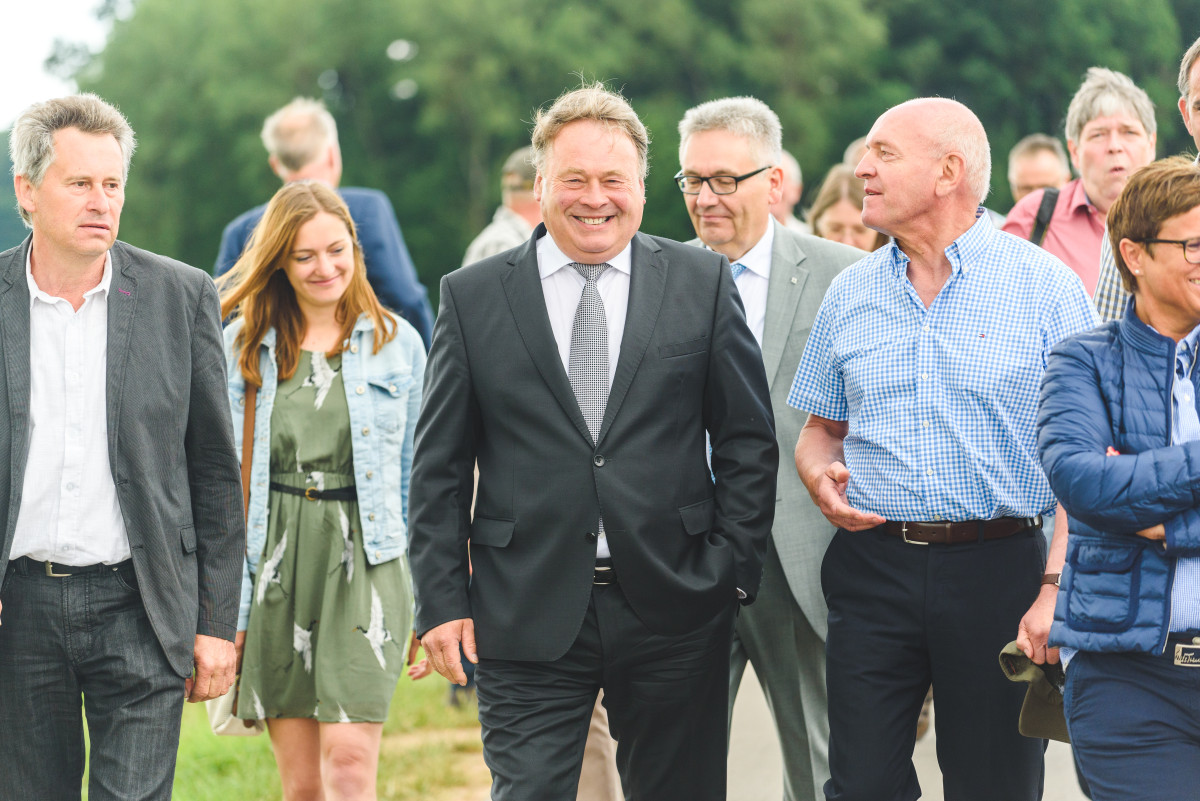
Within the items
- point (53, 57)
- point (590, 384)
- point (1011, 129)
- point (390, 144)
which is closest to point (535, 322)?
point (590, 384)

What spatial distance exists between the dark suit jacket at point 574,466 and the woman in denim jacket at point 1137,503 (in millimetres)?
896

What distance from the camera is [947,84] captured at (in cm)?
3488

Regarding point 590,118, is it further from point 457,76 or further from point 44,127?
point 457,76

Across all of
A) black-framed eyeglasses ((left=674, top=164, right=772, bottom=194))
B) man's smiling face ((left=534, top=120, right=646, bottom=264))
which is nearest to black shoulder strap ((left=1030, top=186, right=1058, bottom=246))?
black-framed eyeglasses ((left=674, top=164, right=772, bottom=194))

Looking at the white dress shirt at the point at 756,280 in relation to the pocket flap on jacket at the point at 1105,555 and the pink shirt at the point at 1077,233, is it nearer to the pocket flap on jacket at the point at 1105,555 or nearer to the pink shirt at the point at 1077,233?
the pocket flap on jacket at the point at 1105,555

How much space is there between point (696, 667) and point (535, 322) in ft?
3.48

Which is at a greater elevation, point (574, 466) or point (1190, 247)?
point (1190, 247)

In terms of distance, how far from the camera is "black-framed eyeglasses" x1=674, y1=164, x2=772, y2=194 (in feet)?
16.6

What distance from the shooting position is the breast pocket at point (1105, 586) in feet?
10.7

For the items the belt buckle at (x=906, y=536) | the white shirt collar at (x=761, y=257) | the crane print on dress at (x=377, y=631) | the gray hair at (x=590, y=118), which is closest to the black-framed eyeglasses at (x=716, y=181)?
the white shirt collar at (x=761, y=257)

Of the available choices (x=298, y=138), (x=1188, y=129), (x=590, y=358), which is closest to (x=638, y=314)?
(x=590, y=358)

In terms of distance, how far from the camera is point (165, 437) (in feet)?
12.5

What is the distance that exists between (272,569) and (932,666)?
2.28 m

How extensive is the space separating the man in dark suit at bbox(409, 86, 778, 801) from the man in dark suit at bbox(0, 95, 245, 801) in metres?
0.71
